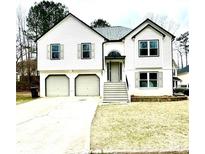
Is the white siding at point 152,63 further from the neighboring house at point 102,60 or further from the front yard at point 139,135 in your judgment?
the front yard at point 139,135

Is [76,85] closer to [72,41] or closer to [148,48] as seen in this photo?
[72,41]

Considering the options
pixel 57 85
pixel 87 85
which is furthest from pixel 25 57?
pixel 87 85

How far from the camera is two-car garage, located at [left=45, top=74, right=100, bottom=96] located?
63.3 ft

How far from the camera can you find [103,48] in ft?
62.0

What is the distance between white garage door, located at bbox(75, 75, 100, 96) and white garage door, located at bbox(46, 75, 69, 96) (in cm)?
82

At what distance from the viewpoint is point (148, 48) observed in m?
17.9

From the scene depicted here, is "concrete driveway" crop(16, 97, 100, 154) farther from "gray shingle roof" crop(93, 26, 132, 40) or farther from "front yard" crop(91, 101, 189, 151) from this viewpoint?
"gray shingle roof" crop(93, 26, 132, 40)

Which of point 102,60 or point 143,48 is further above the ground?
point 143,48

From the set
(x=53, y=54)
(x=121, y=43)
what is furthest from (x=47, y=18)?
(x=121, y=43)

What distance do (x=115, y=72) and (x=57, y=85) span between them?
13.4 ft

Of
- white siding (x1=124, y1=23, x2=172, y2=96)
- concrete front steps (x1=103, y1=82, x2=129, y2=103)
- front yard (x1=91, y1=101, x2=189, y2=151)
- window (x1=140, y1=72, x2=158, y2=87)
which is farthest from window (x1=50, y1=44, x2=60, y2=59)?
front yard (x1=91, y1=101, x2=189, y2=151)

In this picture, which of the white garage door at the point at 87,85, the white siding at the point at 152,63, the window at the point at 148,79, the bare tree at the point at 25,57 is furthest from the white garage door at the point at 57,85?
the bare tree at the point at 25,57

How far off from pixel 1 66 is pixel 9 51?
4.8 inches
